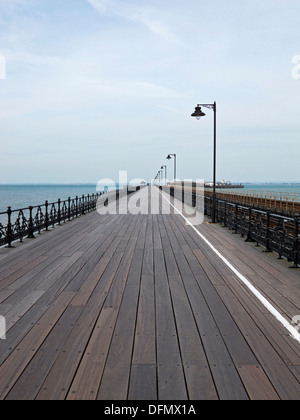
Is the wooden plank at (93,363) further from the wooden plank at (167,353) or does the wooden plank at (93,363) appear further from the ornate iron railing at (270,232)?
the ornate iron railing at (270,232)

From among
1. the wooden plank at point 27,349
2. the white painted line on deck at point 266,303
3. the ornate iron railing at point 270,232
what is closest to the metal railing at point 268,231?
the ornate iron railing at point 270,232

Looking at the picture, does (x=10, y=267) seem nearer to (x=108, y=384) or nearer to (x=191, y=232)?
(x=108, y=384)

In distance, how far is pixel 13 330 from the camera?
15.1 feet

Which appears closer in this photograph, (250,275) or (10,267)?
(250,275)

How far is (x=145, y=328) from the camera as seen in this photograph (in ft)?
15.4

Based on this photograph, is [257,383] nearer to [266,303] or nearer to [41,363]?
[41,363]

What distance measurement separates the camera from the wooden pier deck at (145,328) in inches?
132

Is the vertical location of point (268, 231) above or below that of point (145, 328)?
above

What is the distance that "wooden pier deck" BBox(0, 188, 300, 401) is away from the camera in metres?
3.36

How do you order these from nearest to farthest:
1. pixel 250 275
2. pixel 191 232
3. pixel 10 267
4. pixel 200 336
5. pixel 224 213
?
pixel 200 336 < pixel 250 275 < pixel 10 267 < pixel 191 232 < pixel 224 213

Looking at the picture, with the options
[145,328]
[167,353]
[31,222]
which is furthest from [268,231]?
[31,222]
